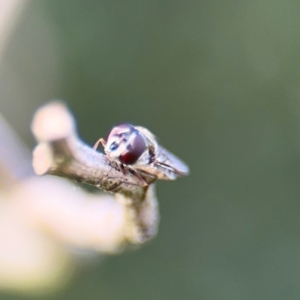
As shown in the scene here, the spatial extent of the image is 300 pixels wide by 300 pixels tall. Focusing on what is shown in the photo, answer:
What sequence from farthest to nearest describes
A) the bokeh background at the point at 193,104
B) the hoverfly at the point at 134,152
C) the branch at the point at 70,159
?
the bokeh background at the point at 193,104 < the hoverfly at the point at 134,152 < the branch at the point at 70,159

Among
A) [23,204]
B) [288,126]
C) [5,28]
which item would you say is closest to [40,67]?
[5,28]

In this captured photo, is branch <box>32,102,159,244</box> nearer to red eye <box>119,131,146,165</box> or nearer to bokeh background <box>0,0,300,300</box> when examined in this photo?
red eye <box>119,131,146,165</box>

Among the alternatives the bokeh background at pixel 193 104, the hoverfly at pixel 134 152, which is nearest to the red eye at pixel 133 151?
the hoverfly at pixel 134 152

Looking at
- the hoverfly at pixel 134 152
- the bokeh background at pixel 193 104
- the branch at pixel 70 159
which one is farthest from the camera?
the bokeh background at pixel 193 104

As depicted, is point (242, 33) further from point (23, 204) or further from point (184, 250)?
point (23, 204)

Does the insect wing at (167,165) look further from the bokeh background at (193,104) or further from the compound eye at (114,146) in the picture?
the bokeh background at (193,104)

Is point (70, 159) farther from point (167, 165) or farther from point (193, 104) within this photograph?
point (193, 104)

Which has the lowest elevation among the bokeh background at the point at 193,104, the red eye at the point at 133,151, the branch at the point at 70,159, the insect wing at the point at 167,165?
the branch at the point at 70,159

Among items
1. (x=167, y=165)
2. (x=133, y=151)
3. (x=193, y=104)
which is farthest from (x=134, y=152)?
(x=193, y=104)

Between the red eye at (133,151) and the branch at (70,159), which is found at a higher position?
the red eye at (133,151)
